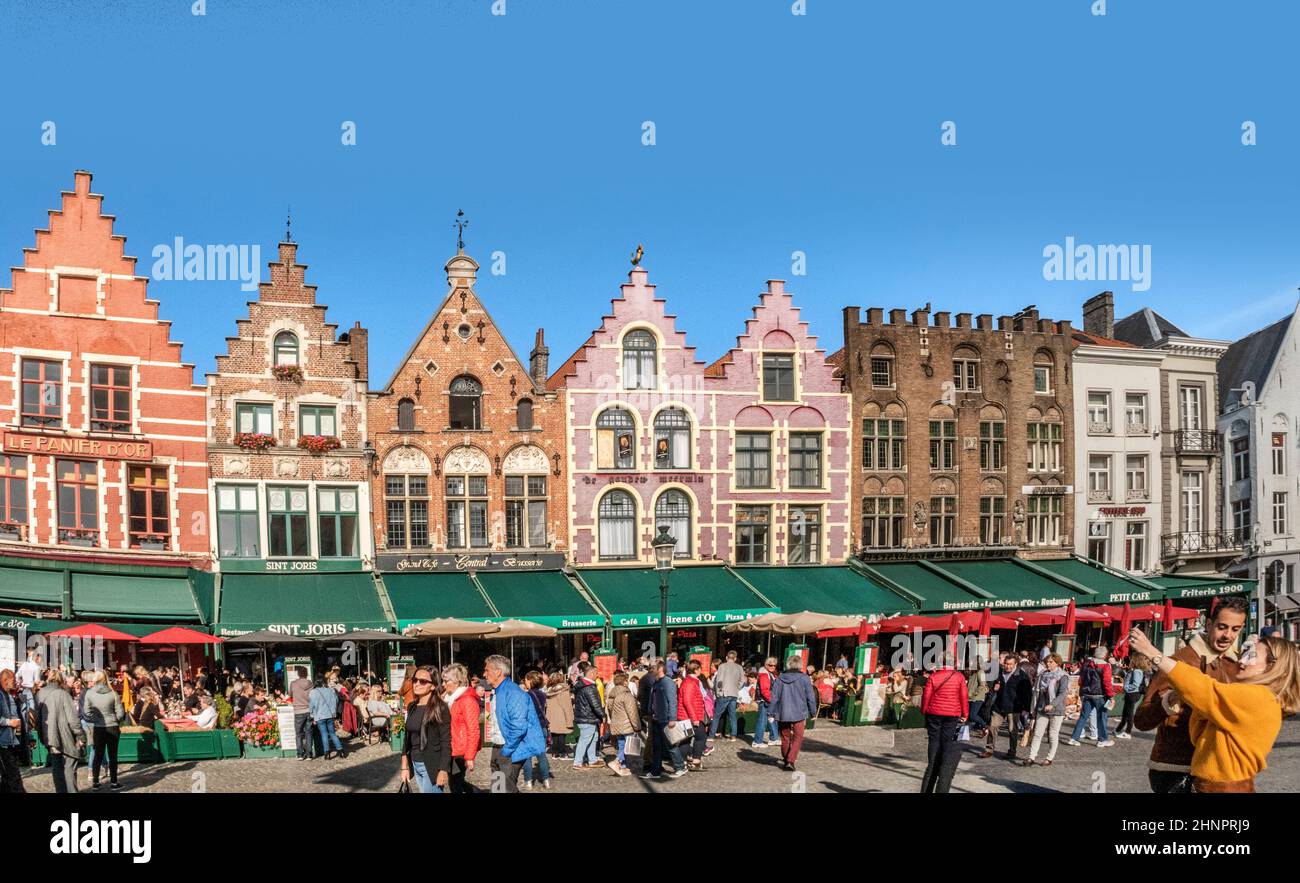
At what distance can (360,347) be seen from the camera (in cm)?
2745

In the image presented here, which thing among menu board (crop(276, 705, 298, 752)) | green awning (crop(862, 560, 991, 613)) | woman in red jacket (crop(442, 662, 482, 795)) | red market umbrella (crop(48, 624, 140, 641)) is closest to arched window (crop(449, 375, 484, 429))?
red market umbrella (crop(48, 624, 140, 641))

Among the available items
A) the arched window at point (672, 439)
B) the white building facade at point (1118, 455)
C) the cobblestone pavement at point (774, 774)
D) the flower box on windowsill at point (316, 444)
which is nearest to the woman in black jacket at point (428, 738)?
the cobblestone pavement at point (774, 774)

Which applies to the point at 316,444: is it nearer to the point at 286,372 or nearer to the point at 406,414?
the point at 286,372

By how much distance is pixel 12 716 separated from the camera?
38.2ft

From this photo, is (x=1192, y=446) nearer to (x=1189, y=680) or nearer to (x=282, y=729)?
(x=282, y=729)

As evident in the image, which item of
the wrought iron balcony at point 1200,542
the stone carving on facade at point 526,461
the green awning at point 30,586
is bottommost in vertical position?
the wrought iron balcony at point 1200,542

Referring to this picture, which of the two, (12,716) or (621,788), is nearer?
(12,716)

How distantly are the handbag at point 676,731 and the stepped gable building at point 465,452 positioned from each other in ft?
41.3

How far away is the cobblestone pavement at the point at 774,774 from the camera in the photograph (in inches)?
554

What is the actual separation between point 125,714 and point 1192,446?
29.1 metres

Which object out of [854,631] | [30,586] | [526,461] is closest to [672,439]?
[526,461]

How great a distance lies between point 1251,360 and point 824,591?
16.5 metres
